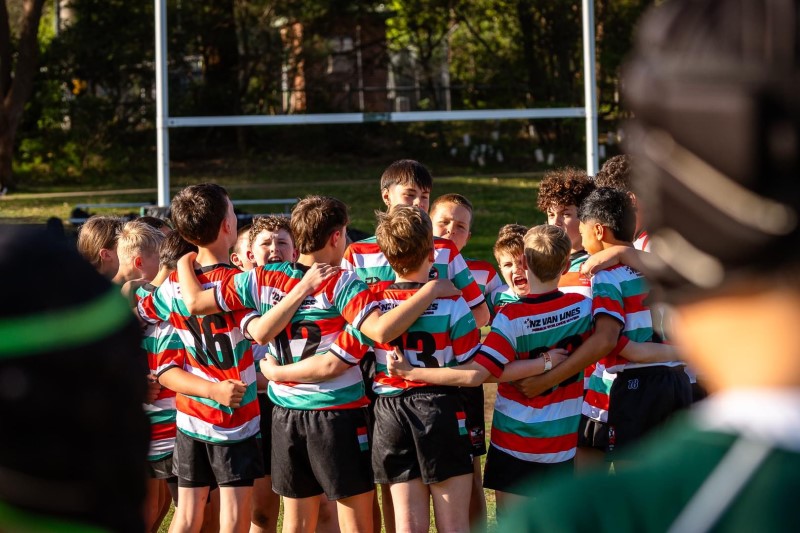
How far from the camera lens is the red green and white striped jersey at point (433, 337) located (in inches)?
177

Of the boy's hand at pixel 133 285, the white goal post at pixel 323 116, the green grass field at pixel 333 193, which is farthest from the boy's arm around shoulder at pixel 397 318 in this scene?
the green grass field at pixel 333 193

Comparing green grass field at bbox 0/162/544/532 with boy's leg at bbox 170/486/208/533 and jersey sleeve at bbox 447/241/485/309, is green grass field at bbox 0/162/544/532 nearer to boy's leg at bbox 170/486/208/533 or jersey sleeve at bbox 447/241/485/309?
jersey sleeve at bbox 447/241/485/309

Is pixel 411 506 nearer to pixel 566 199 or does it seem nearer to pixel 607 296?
pixel 607 296

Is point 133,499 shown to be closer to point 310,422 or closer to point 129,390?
point 129,390

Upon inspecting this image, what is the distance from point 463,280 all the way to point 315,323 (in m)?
0.81

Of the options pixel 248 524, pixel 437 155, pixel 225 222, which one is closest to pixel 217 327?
pixel 225 222

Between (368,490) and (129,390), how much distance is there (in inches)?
134

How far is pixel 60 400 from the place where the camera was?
4.06ft

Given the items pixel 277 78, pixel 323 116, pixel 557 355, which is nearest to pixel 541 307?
pixel 557 355

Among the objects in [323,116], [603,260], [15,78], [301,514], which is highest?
[15,78]

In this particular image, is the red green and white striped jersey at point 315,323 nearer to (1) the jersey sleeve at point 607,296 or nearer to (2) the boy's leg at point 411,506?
(2) the boy's leg at point 411,506

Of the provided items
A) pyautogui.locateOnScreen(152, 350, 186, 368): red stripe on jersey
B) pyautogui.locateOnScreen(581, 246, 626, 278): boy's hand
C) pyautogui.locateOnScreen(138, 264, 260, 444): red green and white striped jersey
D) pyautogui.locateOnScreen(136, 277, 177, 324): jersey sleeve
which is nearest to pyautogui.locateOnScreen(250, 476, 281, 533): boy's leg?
pyautogui.locateOnScreen(138, 264, 260, 444): red green and white striped jersey

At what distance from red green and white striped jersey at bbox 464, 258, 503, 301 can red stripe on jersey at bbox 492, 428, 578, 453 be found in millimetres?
1108

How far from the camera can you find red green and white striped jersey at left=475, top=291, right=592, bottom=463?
462 centimetres
